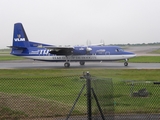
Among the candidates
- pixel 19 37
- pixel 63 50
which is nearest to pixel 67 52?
pixel 63 50

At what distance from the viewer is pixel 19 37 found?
4172 centimetres

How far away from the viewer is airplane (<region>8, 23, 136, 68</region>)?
37062 millimetres

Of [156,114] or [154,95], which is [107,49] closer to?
[154,95]

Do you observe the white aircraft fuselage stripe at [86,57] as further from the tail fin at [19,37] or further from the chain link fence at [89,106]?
the chain link fence at [89,106]

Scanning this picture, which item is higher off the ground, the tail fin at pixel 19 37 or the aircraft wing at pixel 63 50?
the tail fin at pixel 19 37

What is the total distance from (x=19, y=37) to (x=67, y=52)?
26.5ft

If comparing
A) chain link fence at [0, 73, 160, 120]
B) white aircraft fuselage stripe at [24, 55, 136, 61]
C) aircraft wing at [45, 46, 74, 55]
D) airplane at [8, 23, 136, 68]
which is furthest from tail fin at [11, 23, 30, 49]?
chain link fence at [0, 73, 160, 120]

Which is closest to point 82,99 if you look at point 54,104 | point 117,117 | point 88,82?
point 54,104

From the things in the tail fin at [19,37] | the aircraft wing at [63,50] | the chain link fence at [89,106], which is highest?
the tail fin at [19,37]

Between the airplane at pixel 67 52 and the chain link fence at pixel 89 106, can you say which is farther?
the airplane at pixel 67 52

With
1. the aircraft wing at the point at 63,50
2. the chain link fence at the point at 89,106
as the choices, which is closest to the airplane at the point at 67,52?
the aircraft wing at the point at 63,50

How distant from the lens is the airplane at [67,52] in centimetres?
3706

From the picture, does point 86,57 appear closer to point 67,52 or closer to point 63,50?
point 67,52

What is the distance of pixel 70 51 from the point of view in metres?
38.2
